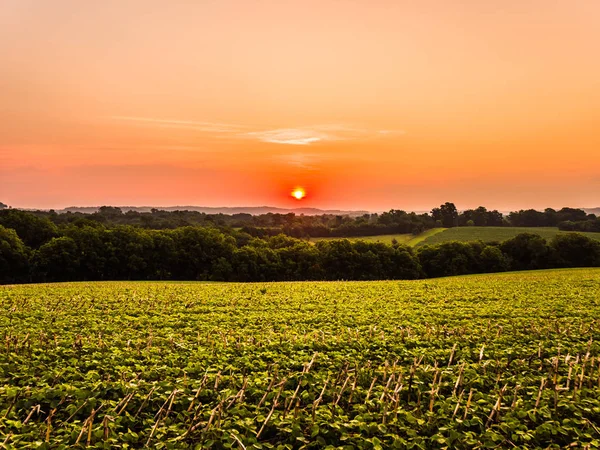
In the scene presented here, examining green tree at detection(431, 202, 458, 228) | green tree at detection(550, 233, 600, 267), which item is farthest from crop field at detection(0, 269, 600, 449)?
green tree at detection(431, 202, 458, 228)

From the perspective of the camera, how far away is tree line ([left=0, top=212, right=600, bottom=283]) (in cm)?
6638

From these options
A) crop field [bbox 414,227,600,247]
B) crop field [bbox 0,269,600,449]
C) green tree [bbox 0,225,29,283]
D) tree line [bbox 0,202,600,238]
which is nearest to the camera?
crop field [bbox 0,269,600,449]

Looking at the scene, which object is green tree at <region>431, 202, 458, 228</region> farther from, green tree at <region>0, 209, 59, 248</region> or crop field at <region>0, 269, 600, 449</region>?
crop field at <region>0, 269, 600, 449</region>

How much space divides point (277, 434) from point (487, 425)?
4224mm

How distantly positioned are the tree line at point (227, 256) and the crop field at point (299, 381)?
168 ft

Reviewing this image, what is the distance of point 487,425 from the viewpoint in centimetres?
811

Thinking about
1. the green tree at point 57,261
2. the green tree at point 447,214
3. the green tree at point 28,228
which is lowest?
the green tree at point 57,261

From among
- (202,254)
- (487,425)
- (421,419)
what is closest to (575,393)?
(487,425)

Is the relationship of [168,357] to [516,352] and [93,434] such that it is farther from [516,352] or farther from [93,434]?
[516,352]

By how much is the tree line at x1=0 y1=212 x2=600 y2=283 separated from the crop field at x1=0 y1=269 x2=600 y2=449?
2016 inches

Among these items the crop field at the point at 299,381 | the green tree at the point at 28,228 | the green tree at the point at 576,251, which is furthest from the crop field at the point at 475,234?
the crop field at the point at 299,381

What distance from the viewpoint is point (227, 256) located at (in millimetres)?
78375

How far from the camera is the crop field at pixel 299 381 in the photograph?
24.6 ft

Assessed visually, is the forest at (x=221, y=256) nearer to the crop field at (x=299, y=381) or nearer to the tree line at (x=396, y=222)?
the tree line at (x=396, y=222)
